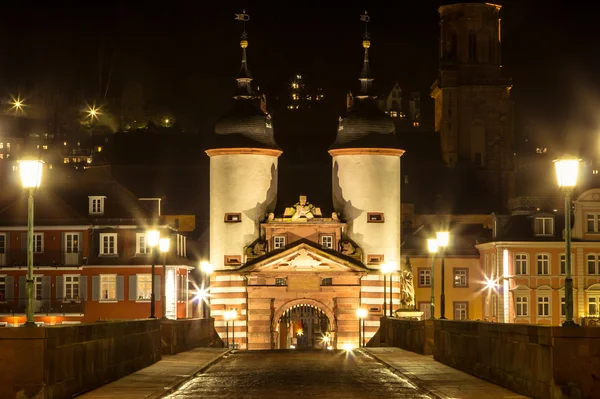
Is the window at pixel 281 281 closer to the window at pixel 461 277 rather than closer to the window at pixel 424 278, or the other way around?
the window at pixel 424 278

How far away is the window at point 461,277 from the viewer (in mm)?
115438

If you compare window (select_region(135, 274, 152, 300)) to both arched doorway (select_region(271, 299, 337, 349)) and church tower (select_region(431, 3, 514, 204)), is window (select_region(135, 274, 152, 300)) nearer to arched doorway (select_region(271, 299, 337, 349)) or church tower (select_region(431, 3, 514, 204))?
arched doorway (select_region(271, 299, 337, 349))

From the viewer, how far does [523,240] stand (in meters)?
109

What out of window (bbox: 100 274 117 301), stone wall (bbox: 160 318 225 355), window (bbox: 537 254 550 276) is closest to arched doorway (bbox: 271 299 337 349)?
window (bbox: 100 274 117 301)

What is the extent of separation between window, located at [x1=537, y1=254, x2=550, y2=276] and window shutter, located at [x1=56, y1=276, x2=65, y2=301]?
114 ft

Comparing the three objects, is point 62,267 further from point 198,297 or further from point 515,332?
point 515,332

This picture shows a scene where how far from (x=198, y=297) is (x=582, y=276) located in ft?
93.1

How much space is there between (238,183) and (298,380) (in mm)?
62111

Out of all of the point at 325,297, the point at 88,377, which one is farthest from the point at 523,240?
the point at 88,377

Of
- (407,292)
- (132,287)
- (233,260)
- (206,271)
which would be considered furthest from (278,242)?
(407,292)

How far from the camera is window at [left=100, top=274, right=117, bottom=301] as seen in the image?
325 feet

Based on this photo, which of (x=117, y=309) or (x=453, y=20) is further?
(x=453, y=20)

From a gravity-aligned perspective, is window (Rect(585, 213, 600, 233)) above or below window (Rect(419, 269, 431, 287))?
above

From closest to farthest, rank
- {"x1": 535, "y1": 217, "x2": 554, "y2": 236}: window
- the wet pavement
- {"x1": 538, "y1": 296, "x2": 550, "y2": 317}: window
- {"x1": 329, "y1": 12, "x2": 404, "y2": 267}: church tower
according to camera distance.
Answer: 1. the wet pavement
2. {"x1": 329, "y1": 12, "x2": 404, "y2": 267}: church tower
3. {"x1": 538, "y1": 296, "x2": 550, "y2": 317}: window
4. {"x1": 535, "y1": 217, "x2": 554, "y2": 236}: window
